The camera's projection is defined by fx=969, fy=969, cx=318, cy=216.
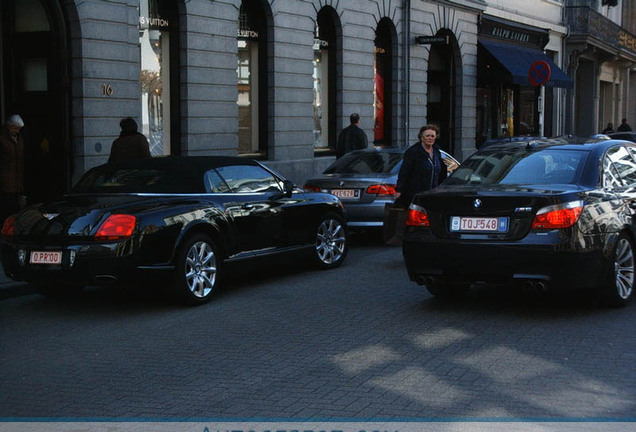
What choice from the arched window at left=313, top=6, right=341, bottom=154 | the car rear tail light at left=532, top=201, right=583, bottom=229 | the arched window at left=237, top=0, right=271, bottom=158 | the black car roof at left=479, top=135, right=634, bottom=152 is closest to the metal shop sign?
the arched window at left=313, top=6, right=341, bottom=154

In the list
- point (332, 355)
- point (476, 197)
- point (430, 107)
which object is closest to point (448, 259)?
point (476, 197)

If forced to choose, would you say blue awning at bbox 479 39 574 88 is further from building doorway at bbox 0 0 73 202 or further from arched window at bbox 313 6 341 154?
building doorway at bbox 0 0 73 202

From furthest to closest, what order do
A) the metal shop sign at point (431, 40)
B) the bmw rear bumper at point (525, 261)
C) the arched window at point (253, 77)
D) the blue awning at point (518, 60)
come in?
the blue awning at point (518, 60) → the metal shop sign at point (431, 40) → the arched window at point (253, 77) → the bmw rear bumper at point (525, 261)

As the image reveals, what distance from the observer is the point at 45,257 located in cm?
852

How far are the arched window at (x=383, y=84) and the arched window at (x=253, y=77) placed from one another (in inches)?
210

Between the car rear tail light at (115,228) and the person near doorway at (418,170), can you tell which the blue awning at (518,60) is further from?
the car rear tail light at (115,228)

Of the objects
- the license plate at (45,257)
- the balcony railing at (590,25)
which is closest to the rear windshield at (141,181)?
the license plate at (45,257)

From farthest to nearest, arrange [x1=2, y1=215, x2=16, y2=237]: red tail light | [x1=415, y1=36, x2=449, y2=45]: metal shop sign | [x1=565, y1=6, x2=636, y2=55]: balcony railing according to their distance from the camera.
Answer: [x1=565, y1=6, x2=636, y2=55]: balcony railing → [x1=415, y1=36, x2=449, y2=45]: metal shop sign → [x1=2, y1=215, x2=16, y2=237]: red tail light

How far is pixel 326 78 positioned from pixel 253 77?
3267mm

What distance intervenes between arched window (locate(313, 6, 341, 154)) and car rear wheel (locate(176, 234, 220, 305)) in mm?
14442

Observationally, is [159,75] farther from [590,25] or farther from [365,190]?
[590,25]

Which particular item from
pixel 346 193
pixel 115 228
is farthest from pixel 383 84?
pixel 115 228

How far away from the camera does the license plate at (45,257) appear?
8.45m

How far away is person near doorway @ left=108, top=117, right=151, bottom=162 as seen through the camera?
1370cm
